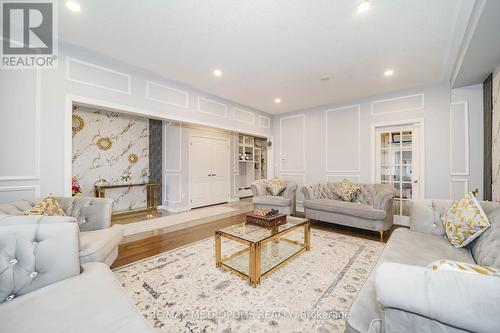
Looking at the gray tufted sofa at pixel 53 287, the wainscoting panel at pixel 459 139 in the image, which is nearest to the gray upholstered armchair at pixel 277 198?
the wainscoting panel at pixel 459 139

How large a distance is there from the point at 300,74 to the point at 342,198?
2507mm

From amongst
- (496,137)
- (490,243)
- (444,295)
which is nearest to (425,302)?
(444,295)

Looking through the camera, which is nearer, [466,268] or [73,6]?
[466,268]

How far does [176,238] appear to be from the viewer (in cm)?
329

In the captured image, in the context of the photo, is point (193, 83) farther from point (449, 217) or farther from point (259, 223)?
point (449, 217)

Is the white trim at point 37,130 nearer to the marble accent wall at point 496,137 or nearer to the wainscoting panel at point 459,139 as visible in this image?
the marble accent wall at point 496,137

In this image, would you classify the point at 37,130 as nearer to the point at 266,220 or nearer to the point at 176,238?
the point at 176,238

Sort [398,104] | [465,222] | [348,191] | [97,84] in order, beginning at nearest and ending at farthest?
1. [465,222]
2. [97,84]
3. [348,191]
4. [398,104]

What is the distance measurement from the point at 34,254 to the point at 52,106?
2224 mm

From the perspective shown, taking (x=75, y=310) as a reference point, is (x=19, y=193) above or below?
above

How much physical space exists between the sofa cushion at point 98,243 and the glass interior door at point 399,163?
15.3 ft

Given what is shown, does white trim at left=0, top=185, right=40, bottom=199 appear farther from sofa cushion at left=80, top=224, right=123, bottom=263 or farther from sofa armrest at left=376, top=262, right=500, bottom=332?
sofa armrest at left=376, top=262, right=500, bottom=332

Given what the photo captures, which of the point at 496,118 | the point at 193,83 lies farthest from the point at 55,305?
the point at 496,118

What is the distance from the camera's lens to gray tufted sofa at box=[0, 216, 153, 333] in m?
0.95
